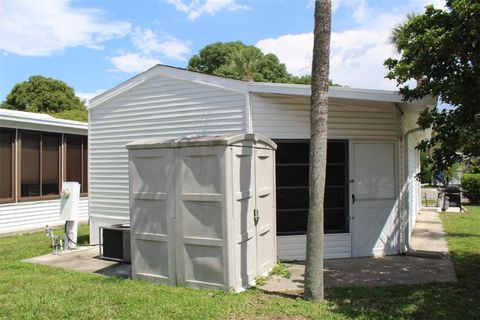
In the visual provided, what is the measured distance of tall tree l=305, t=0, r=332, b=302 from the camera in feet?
17.1

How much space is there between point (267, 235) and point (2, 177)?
849 centimetres

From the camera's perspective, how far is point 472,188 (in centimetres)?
2011

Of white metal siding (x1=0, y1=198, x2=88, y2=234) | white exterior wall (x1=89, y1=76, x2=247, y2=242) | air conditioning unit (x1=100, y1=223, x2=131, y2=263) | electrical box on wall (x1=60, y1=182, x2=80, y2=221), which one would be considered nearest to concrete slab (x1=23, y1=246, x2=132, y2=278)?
air conditioning unit (x1=100, y1=223, x2=131, y2=263)

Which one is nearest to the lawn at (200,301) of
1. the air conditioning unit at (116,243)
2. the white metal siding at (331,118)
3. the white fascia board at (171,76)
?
the air conditioning unit at (116,243)

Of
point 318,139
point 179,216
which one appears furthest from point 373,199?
point 179,216

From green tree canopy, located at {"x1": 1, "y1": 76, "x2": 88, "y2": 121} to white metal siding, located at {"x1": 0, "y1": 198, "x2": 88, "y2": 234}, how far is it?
866 inches

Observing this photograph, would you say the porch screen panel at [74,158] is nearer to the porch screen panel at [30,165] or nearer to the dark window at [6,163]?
the porch screen panel at [30,165]

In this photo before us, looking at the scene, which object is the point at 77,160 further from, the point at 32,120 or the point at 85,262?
the point at 85,262

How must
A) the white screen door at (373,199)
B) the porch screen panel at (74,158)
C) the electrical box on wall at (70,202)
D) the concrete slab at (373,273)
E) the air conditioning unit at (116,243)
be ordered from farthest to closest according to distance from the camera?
the porch screen panel at (74,158) → the electrical box on wall at (70,202) → the white screen door at (373,199) → the air conditioning unit at (116,243) → the concrete slab at (373,273)

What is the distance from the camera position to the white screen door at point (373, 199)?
8164 millimetres

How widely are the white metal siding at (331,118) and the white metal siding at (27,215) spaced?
26.2 feet

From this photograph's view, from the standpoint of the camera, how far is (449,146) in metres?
6.10

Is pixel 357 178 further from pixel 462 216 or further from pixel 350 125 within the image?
pixel 462 216

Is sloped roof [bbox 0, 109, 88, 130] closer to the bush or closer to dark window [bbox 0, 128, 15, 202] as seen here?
dark window [bbox 0, 128, 15, 202]
